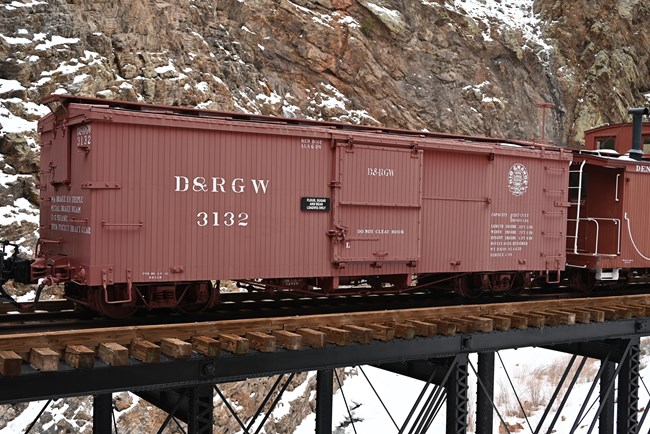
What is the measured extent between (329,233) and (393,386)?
15.3 metres

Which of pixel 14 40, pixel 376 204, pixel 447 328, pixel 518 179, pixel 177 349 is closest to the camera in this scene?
pixel 177 349

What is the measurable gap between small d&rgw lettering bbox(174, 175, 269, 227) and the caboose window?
14.0m

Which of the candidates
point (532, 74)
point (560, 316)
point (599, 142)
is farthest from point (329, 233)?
point (532, 74)

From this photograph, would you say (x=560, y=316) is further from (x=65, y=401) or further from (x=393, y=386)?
(x=393, y=386)

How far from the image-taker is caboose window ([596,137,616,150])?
20.0 m

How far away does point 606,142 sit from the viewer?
797 inches

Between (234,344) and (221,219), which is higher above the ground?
(221,219)

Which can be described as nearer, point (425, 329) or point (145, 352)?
point (145, 352)

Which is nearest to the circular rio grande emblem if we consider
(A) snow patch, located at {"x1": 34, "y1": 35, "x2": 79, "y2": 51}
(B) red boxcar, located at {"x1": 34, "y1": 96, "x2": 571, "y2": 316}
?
(B) red boxcar, located at {"x1": 34, "y1": 96, "x2": 571, "y2": 316}

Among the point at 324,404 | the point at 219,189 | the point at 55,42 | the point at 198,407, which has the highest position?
the point at 55,42

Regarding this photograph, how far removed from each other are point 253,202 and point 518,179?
5900 millimetres

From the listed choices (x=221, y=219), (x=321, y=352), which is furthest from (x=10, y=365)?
(x=221, y=219)

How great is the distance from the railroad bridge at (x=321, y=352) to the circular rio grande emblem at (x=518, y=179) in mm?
2717

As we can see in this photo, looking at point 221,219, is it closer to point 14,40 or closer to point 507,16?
point 14,40
